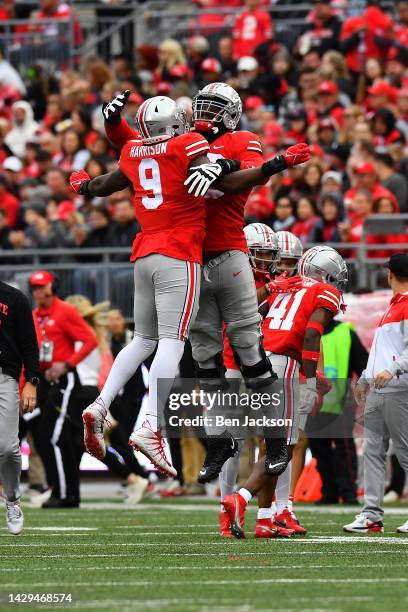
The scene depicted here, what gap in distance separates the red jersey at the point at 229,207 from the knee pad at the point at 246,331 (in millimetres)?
445

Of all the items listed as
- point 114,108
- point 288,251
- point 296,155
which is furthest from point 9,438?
point 296,155

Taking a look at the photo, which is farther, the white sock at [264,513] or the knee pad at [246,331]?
the white sock at [264,513]

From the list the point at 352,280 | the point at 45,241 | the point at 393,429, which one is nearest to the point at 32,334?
the point at 393,429

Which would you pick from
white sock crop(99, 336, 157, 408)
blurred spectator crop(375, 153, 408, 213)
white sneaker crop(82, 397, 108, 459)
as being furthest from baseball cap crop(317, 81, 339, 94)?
white sneaker crop(82, 397, 108, 459)

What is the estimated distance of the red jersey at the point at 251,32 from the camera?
77.2ft

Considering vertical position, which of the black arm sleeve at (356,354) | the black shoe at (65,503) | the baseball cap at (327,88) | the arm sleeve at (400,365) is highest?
the baseball cap at (327,88)

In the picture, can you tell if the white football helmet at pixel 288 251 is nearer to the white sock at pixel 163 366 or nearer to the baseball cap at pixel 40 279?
the white sock at pixel 163 366

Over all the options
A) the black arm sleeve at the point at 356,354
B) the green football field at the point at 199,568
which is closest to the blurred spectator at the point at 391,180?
the black arm sleeve at the point at 356,354

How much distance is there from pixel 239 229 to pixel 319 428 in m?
5.31

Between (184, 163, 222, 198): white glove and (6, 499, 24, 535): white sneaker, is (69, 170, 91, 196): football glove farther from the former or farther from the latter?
(6, 499, 24, 535): white sneaker

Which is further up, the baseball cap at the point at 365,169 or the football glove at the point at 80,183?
the football glove at the point at 80,183

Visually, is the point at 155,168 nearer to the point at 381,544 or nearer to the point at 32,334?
the point at 32,334

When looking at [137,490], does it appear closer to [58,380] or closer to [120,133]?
[58,380]

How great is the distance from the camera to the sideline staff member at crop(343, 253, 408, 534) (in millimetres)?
10758
